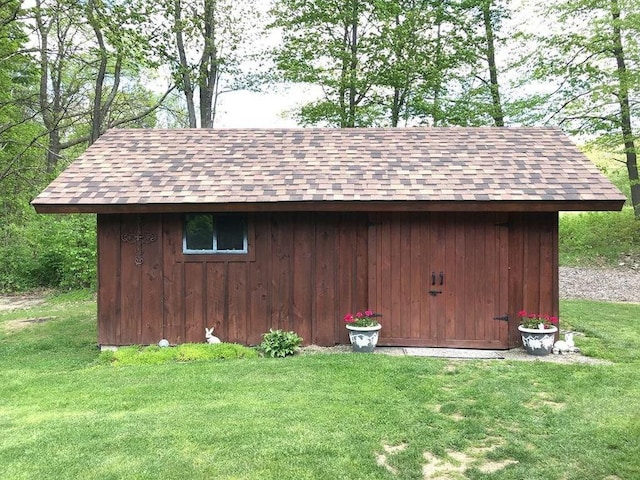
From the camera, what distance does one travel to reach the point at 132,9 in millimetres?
13875

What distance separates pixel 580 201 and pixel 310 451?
16.5ft

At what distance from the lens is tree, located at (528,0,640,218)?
17391 mm

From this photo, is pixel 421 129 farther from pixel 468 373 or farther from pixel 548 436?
pixel 548 436

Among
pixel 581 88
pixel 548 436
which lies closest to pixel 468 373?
pixel 548 436

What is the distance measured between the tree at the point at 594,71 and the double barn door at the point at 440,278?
43.6 feet

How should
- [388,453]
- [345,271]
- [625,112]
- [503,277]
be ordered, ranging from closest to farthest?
[388,453] → [503,277] → [345,271] → [625,112]

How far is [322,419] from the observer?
416 cm

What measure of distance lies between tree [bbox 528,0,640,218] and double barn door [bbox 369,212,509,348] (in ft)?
43.6

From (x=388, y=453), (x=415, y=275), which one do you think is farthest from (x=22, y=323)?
(x=388, y=453)

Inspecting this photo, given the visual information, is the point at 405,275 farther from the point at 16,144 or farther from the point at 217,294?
the point at 16,144

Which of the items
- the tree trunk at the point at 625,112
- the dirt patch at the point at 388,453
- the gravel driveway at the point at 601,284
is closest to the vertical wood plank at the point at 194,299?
the dirt patch at the point at 388,453

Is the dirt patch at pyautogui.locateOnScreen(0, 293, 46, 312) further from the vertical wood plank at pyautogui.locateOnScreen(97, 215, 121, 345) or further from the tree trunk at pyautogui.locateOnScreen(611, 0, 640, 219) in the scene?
the tree trunk at pyautogui.locateOnScreen(611, 0, 640, 219)

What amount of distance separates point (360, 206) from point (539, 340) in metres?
2.96

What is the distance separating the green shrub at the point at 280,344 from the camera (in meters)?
6.72
